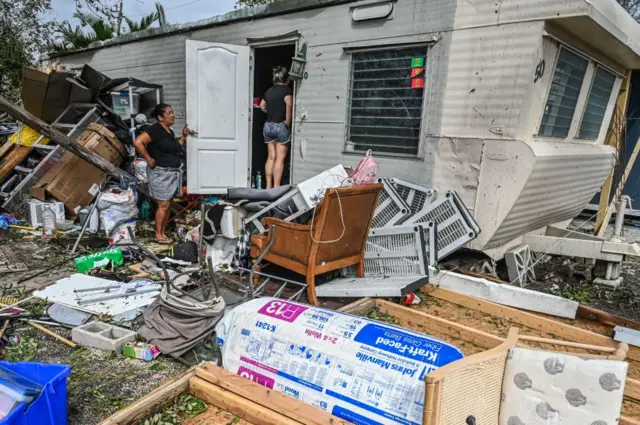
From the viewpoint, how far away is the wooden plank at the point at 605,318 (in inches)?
148

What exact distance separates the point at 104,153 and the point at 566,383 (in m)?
7.26

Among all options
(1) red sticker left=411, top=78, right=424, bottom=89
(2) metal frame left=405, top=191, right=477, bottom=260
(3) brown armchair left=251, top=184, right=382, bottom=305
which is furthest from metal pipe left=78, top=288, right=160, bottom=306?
(1) red sticker left=411, top=78, right=424, bottom=89

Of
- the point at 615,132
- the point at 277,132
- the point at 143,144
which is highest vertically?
the point at 615,132

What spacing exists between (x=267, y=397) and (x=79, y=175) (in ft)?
19.8

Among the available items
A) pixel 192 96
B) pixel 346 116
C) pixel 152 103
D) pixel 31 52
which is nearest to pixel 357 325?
pixel 346 116

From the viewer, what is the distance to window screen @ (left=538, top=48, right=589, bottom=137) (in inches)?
191

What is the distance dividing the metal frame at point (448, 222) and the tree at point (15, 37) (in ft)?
44.5

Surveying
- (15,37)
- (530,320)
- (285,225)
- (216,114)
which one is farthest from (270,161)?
(15,37)

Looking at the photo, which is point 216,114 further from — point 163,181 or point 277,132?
point 163,181

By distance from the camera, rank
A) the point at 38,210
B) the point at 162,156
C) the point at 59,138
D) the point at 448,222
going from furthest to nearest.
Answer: the point at 38,210 → the point at 59,138 → the point at 162,156 → the point at 448,222

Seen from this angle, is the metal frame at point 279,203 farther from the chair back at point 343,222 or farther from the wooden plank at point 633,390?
the wooden plank at point 633,390

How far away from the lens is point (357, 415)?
211 cm

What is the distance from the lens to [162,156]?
5.68 meters

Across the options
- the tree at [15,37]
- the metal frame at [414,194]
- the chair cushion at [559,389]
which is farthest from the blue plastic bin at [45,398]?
the tree at [15,37]
